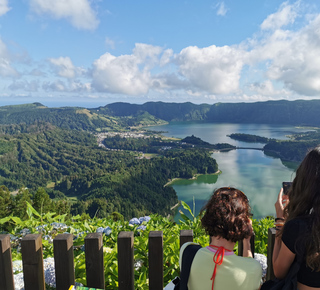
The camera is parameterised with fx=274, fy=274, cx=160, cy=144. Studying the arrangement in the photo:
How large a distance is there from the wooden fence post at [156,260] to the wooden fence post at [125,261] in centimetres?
10

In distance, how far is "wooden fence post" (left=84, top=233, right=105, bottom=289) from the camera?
1346mm

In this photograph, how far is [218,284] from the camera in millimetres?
1102

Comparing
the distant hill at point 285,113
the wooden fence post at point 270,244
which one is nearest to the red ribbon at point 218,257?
the wooden fence post at point 270,244

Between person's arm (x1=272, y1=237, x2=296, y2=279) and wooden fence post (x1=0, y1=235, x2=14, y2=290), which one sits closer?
person's arm (x1=272, y1=237, x2=296, y2=279)

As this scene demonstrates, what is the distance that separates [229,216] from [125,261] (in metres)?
0.59

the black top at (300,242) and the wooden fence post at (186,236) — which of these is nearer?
the black top at (300,242)

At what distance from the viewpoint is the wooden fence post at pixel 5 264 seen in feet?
4.52

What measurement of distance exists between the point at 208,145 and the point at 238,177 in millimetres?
45495

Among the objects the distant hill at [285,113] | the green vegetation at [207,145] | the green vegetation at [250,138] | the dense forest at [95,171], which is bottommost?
the dense forest at [95,171]

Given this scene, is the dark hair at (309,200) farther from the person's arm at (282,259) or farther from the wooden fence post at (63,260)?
the wooden fence post at (63,260)

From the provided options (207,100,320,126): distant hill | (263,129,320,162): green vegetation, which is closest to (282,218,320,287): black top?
(263,129,320,162): green vegetation

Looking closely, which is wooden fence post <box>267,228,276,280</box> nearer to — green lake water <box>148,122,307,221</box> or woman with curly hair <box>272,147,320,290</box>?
woman with curly hair <box>272,147,320,290</box>

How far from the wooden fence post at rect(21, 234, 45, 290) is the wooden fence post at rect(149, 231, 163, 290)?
0.56m

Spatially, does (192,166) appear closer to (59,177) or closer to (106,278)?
(59,177)
